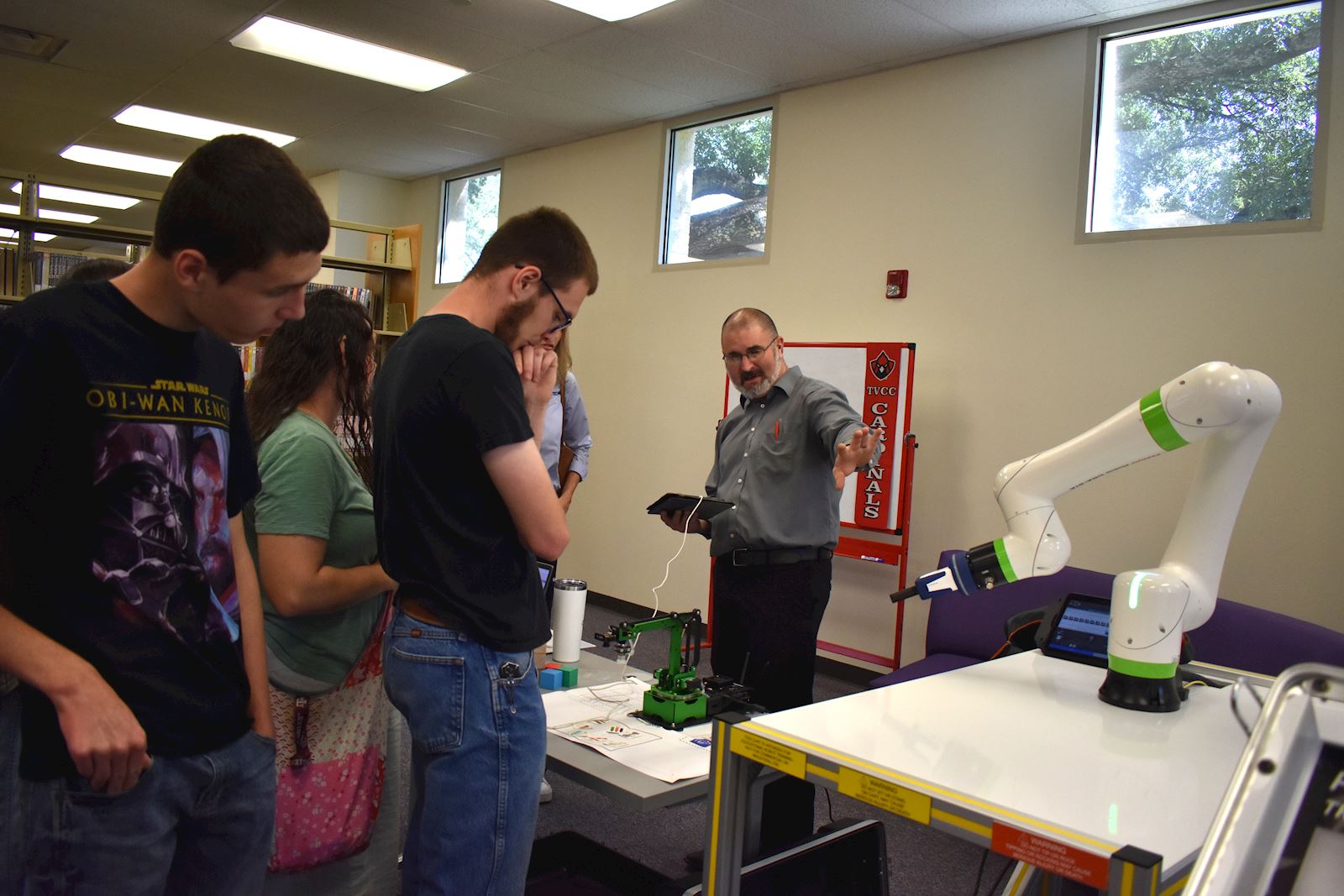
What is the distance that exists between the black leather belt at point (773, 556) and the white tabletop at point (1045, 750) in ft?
3.59

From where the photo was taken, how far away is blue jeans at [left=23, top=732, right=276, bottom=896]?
0.90 meters

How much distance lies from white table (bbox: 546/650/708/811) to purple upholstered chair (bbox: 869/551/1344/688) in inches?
54.6

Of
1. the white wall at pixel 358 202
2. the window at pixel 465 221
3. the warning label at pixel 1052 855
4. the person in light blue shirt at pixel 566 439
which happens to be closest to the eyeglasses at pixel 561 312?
the warning label at pixel 1052 855

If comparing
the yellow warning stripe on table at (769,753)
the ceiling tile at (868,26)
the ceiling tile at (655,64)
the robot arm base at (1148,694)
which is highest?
the ceiling tile at (655,64)

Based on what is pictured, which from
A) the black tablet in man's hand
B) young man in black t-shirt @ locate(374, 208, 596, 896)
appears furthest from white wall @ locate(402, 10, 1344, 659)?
young man in black t-shirt @ locate(374, 208, 596, 896)

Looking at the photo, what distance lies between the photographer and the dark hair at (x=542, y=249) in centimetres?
138

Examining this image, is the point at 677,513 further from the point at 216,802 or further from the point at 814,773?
the point at 216,802

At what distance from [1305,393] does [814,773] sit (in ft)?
9.59

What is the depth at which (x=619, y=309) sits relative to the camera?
5.89 m

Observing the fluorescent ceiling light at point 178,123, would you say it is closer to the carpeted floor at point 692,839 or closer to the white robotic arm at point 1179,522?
the carpeted floor at point 692,839

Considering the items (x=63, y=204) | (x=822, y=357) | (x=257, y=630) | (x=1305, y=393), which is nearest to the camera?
(x=257, y=630)

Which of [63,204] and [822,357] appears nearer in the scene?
[822,357]

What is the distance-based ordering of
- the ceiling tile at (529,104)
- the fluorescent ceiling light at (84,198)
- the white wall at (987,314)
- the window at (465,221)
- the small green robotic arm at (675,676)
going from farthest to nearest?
the fluorescent ceiling light at (84,198)
the window at (465,221)
the ceiling tile at (529,104)
the white wall at (987,314)
the small green robotic arm at (675,676)

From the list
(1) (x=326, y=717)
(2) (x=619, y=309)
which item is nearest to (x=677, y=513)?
(1) (x=326, y=717)
